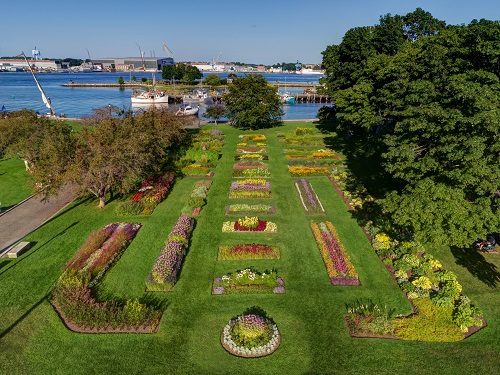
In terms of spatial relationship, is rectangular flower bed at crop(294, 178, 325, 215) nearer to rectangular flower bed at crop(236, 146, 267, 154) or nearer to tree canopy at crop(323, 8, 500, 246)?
tree canopy at crop(323, 8, 500, 246)

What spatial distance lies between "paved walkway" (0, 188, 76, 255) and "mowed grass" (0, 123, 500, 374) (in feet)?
3.90

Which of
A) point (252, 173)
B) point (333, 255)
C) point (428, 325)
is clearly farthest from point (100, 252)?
point (428, 325)

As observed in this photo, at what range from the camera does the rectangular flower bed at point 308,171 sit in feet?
126

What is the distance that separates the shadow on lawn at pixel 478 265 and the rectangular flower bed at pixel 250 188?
663 inches

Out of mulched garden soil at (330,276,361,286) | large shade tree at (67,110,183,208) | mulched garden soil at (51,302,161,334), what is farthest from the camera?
large shade tree at (67,110,183,208)

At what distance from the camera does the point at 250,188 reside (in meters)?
34.0

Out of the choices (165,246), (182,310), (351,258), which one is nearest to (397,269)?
(351,258)

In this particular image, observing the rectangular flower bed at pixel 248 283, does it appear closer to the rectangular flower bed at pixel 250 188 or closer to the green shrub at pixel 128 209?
the green shrub at pixel 128 209

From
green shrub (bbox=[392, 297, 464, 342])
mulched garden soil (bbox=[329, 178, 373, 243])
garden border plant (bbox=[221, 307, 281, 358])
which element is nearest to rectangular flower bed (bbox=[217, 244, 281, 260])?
garden border plant (bbox=[221, 307, 281, 358])

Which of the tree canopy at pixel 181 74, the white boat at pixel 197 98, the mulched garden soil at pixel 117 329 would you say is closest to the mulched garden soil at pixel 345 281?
the mulched garden soil at pixel 117 329

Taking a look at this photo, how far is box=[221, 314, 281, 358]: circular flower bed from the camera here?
1534 cm

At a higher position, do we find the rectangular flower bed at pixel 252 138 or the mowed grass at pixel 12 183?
the rectangular flower bed at pixel 252 138

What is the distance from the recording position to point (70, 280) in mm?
18859

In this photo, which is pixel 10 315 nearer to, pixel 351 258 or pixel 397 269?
pixel 351 258
